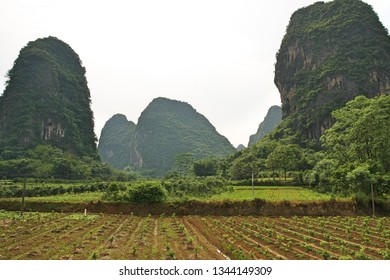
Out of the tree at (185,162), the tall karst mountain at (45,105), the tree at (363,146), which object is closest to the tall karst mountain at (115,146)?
the tall karst mountain at (45,105)

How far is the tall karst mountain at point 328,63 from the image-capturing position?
8062 centimetres

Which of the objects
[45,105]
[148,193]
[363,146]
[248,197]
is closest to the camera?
[148,193]

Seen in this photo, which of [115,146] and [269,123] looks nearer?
[269,123]

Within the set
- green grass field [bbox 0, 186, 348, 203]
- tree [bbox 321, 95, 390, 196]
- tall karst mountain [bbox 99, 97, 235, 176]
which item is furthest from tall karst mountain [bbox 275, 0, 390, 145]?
tall karst mountain [bbox 99, 97, 235, 176]

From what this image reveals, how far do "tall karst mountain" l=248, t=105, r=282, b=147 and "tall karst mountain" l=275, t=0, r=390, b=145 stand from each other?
2489 inches

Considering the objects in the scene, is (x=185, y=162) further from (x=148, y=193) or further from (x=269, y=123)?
(x=269, y=123)

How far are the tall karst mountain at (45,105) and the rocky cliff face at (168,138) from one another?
4637cm

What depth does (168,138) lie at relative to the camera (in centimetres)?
16038

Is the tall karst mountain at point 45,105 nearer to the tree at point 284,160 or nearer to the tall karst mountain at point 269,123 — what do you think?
the tree at point 284,160

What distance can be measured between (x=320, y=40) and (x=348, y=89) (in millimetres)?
22009

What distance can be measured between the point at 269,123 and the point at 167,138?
183 feet

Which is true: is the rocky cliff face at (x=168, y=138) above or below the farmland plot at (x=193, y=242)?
above

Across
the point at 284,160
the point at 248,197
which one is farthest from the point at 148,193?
the point at 284,160

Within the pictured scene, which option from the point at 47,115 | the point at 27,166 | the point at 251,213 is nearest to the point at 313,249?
the point at 251,213
